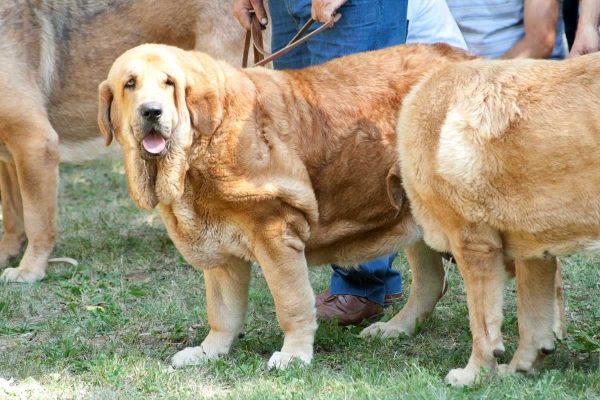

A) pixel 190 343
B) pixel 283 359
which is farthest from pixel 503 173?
pixel 190 343

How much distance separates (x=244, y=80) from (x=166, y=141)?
0.53 meters

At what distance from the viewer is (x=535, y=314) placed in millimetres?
3617

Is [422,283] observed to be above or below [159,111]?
below

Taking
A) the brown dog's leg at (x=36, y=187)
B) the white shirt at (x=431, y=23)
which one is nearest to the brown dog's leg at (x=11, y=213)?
the brown dog's leg at (x=36, y=187)

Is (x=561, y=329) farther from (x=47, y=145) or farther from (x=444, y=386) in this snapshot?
(x=47, y=145)

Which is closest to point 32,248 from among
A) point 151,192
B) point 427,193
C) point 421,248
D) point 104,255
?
point 104,255

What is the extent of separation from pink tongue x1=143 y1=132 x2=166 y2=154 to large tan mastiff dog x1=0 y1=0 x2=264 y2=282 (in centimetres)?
256

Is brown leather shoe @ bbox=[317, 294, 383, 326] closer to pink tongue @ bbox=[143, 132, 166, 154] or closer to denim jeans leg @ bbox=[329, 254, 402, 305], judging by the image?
denim jeans leg @ bbox=[329, 254, 402, 305]

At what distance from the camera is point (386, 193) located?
403cm

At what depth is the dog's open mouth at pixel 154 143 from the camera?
3.63m

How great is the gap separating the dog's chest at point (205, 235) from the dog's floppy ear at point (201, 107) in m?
0.37

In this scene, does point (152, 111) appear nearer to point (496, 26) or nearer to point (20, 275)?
point (496, 26)

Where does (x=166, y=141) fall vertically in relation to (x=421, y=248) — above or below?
above

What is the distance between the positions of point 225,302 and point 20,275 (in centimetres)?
232
